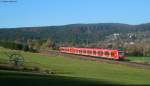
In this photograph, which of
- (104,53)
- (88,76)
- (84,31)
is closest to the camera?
(88,76)

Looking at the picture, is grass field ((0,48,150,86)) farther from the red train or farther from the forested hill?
the forested hill

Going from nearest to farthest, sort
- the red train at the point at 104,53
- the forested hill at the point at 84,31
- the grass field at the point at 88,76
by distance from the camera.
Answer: the grass field at the point at 88,76 → the red train at the point at 104,53 → the forested hill at the point at 84,31

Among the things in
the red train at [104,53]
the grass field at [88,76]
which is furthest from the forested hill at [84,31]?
the grass field at [88,76]

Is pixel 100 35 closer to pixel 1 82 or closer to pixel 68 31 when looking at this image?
pixel 68 31

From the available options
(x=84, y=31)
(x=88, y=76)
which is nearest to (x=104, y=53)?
→ (x=88, y=76)

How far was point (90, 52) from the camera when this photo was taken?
300 ft

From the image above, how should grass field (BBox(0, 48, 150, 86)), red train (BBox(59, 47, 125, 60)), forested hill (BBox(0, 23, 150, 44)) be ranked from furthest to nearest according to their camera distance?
forested hill (BBox(0, 23, 150, 44)) → red train (BBox(59, 47, 125, 60)) → grass field (BBox(0, 48, 150, 86))

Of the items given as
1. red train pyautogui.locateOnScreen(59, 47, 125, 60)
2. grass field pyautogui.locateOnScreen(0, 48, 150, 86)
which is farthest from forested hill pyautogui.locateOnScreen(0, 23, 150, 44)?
grass field pyautogui.locateOnScreen(0, 48, 150, 86)

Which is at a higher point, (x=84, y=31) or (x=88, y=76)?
(x=84, y=31)

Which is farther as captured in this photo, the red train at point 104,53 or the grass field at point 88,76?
the red train at point 104,53

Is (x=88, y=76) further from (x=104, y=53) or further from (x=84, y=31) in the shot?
(x=84, y=31)

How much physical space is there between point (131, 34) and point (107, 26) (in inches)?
483

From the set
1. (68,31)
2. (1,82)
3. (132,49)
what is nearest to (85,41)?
(68,31)

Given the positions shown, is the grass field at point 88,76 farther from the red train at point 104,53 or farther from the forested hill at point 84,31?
the forested hill at point 84,31
